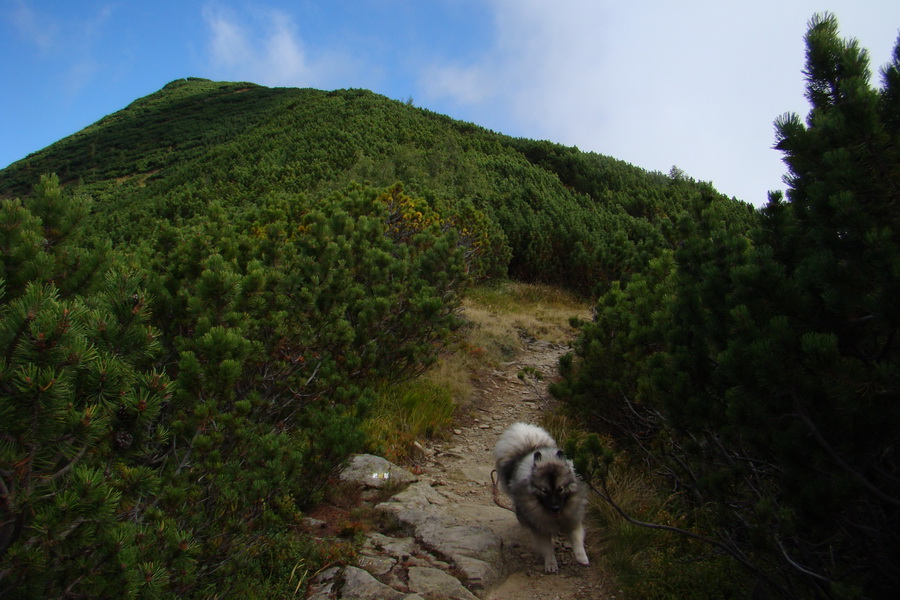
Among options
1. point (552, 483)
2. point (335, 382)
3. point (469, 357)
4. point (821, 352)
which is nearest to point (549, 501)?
point (552, 483)

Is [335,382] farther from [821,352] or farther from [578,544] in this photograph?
[821,352]

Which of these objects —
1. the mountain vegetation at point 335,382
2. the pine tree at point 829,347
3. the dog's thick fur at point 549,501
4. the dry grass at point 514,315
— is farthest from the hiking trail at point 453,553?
the dry grass at point 514,315

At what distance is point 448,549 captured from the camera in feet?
12.6

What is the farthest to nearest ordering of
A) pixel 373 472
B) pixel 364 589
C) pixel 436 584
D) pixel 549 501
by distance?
1. pixel 373 472
2. pixel 549 501
3. pixel 436 584
4. pixel 364 589

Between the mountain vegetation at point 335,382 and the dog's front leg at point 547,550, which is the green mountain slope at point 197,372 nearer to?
the mountain vegetation at point 335,382

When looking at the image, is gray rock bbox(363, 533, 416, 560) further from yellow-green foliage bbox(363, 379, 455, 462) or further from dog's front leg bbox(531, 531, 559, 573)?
yellow-green foliage bbox(363, 379, 455, 462)

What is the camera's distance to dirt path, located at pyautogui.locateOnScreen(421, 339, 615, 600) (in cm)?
357

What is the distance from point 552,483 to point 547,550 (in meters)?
0.47

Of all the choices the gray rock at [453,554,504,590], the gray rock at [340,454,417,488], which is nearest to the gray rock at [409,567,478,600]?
the gray rock at [453,554,504,590]

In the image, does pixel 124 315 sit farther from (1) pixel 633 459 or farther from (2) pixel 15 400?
(1) pixel 633 459

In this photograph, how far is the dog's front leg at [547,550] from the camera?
12.3 ft

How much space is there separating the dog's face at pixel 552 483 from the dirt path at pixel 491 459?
1.58ft

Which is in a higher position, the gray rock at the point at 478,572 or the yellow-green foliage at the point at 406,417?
the yellow-green foliage at the point at 406,417

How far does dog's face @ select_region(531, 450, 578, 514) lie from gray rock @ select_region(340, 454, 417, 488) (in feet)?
5.17
